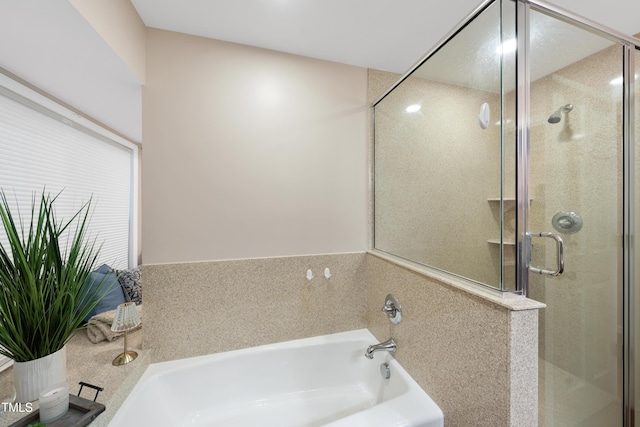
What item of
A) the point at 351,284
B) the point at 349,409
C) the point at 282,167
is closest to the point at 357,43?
the point at 282,167

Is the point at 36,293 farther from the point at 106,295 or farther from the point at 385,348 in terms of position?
the point at 385,348

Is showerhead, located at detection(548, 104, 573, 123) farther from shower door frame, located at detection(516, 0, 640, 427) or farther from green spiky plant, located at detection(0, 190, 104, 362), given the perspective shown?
green spiky plant, located at detection(0, 190, 104, 362)

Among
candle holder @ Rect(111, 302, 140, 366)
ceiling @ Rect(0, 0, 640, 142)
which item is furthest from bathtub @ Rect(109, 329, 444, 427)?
ceiling @ Rect(0, 0, 640, 142)

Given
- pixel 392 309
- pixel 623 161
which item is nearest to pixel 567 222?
pixel 623 161

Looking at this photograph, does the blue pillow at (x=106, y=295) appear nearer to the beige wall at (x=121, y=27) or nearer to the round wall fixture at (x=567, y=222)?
the beige wall at (x=121, y=27)

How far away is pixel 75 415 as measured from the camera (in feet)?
2.84

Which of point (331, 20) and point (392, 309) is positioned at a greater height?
point (331, 20)

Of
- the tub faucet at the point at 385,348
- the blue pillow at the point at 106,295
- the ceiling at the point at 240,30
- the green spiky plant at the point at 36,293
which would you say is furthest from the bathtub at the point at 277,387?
the ceiling at the point at 240,30

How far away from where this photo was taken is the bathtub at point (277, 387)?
1.25 m

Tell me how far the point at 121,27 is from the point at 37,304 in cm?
121

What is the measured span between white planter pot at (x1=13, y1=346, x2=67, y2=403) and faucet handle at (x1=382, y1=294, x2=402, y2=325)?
57.6 inches

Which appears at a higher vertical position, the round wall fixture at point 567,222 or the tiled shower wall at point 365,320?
the round wall fixture at point 567,222

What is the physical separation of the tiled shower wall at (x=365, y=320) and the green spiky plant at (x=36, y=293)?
48cm

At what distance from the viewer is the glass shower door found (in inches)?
53.1
